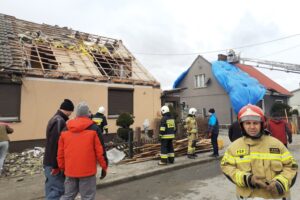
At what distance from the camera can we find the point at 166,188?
6.78 metres

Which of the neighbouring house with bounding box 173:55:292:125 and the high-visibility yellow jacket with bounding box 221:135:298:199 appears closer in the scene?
the high-visibility yellow jacket with bounding box 221:135:298:199

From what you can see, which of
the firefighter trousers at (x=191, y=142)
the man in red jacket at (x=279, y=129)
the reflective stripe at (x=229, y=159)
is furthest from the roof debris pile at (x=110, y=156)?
the reflective stripe at (x=229, y=159)

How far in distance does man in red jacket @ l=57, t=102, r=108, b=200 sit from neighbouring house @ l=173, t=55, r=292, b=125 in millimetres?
20397

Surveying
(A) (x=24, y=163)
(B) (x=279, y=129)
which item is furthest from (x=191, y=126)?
(A) (x=24, y=163)

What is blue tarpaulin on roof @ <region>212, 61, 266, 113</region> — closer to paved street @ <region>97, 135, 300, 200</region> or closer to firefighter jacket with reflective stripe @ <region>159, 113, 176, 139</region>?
firefighter jacket with reflective stripe @ <region>159, 113, 176, 139</region>

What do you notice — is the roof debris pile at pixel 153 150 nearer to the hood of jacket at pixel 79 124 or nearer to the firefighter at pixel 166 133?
the firefighter at pixel 166 133

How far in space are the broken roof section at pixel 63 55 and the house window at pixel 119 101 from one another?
61cm

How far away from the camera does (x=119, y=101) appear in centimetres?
1480

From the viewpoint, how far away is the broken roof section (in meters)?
12.1

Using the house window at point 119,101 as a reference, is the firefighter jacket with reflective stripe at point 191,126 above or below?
below

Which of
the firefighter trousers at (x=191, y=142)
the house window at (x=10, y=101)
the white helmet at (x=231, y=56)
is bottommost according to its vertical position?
the firefighter trousers at (x=191, y=142)

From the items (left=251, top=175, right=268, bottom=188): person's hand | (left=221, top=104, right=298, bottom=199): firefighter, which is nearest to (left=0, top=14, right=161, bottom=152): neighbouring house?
(left=221, top=104, right=298, bottom=199): firefighter

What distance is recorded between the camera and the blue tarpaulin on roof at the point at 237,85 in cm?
2256

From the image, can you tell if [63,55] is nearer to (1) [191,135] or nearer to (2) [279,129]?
(1) [191,135]
